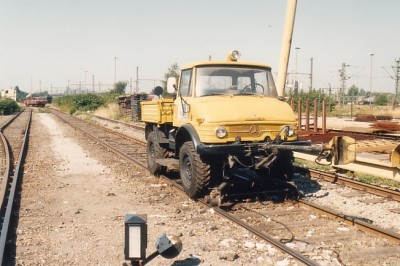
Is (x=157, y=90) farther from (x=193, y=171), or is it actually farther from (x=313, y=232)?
(x=313, y=232)

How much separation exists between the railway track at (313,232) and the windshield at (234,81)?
6.66 feet

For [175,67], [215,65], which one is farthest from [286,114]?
[175,67]

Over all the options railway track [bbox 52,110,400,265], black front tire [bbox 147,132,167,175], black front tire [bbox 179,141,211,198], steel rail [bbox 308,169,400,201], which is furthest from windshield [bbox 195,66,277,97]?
steel rail [bbox 308,169,400,201]

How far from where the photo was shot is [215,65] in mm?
7824

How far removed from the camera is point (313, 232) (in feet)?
19.0

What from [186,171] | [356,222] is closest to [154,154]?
[186,171]

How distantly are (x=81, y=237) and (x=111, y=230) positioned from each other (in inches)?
17.8

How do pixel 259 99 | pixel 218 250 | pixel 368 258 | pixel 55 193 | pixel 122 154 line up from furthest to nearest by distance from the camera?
pixel 122 154 → pixel 55 193 → pixel 259 99 → pixel 218 250 → pixel 368 258

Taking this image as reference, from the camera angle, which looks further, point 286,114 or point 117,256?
point 286,114

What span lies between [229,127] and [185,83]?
1.84 m

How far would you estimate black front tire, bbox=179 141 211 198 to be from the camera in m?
6.93

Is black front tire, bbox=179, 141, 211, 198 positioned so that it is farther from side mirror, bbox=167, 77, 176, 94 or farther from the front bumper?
side mirror, bbox=167, 77, 176, 94

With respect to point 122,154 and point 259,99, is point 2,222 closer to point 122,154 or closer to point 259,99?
point 259,99

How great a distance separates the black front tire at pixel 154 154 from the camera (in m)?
9.35
